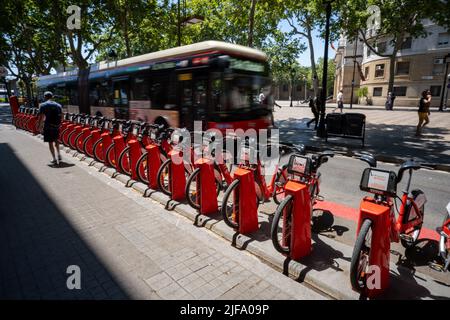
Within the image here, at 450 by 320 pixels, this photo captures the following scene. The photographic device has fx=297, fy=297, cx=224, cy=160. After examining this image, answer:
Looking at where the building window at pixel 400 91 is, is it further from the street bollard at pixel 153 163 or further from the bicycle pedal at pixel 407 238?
the bicycle pedal at pixel 407 238

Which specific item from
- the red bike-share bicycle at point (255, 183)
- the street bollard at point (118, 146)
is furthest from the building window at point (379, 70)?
the street bollard at point (118, 146)

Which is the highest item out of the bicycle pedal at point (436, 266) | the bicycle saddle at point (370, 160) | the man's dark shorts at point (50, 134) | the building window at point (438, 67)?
the building window at point (438, 67)

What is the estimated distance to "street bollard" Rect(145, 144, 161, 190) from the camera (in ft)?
19.3

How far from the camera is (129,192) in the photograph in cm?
607

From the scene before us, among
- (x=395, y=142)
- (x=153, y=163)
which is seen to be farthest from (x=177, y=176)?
(x=395, y=142)

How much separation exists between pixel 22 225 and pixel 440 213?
678 cm

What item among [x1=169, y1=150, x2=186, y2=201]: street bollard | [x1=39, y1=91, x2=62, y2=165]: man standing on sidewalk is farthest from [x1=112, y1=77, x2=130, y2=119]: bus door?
[x1=169, y1=150, x2=186, y2=201]: street bollard

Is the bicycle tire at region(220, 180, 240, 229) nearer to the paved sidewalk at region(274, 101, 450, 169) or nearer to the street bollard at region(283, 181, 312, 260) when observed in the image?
the street bollard at region(283, 181, 312, 260)

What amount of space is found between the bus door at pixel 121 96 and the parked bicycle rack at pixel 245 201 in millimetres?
11008

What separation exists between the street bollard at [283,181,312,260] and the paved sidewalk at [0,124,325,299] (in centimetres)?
40

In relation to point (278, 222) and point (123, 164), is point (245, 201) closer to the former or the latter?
point (278, 222)

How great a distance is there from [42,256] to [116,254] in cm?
90

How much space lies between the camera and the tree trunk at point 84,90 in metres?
17.0

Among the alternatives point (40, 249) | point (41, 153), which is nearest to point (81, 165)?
point (41, 153)
